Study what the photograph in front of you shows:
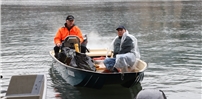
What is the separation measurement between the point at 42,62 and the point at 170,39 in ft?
24.6

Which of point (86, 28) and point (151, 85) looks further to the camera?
point (86, 28)

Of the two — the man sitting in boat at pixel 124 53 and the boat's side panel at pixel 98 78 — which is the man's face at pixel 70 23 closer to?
the boat's side panel at pixel 98 78

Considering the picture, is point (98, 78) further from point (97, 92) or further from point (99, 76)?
point (97, 92)

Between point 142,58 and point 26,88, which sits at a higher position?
point 26,88

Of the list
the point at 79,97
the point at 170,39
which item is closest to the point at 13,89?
the point at 79,97

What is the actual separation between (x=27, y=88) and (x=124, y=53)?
3687 millimetres

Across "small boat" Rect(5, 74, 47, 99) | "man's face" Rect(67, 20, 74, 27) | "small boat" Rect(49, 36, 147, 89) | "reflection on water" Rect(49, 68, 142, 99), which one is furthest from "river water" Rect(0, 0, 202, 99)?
"small boat" Rect(5, 74, 47, 99)

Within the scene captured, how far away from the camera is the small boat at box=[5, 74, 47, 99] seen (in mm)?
5188

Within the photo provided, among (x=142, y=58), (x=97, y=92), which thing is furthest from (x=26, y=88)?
(x=142, y=58)

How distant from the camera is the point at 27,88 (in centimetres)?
543

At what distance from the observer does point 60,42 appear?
10.5 metres

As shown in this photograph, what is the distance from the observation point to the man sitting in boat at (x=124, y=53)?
838 centimetres

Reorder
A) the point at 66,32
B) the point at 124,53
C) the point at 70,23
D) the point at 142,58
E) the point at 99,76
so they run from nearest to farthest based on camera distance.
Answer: the point at 99,76
the point at 124,53
the point at 70,23
the point at 66,32
the point at 142,58

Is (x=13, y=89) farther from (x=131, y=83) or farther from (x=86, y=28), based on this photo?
(x=86, y=28)
